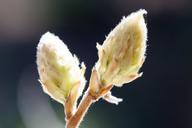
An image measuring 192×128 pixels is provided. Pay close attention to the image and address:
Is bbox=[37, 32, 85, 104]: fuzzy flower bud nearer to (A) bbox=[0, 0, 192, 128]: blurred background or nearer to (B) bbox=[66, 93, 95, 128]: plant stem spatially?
(B) bbox=[66, 93, 95, 128]: plant stem

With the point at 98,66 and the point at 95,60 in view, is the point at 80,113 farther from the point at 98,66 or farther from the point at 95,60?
the point at 95,60

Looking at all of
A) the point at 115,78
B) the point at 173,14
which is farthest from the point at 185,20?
the point at 115,78

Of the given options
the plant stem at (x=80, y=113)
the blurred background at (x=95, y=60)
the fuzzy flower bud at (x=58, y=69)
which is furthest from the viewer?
the blurred background at (x=95, y=60)

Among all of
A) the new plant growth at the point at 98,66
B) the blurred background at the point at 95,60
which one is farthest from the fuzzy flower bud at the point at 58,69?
the blurred background at the point at 95,60

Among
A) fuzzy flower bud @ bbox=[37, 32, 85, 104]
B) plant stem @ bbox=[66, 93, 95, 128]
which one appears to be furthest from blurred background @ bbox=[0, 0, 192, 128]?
plant stem @ bbox=[66, 93, 95, 128]

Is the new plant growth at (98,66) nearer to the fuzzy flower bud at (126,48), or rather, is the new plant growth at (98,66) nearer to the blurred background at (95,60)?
the fuzzy flower bud at (126,48)

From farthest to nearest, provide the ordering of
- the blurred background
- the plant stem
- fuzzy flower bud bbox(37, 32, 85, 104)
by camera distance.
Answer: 1. the blurred background
2. fuzzy flower bud bbox(37, 32, 85, 104)
3. the plant stem

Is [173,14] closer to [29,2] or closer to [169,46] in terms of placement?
[169,46]

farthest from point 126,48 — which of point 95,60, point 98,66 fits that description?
point 95,60
